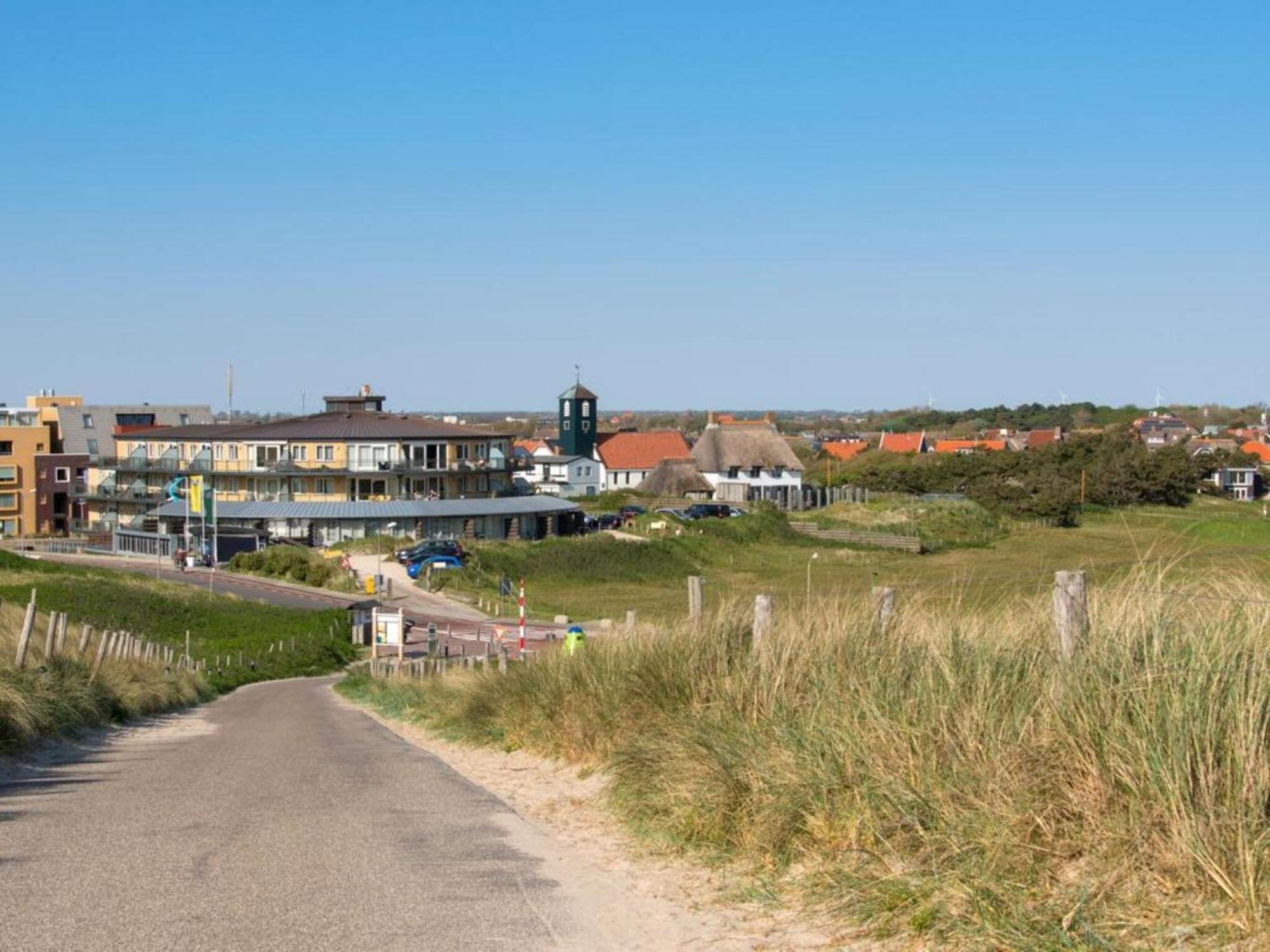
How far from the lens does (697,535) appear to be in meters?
78.6

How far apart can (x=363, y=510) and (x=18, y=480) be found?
32.1 metres

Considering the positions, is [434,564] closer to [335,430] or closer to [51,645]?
[335,430]

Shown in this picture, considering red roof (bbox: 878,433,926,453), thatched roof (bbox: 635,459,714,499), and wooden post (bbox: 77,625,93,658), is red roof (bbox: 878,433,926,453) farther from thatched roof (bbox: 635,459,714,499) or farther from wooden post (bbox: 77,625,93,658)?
wooden post (bbox: 77,625,93,658)

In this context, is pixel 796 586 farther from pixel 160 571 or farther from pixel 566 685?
pixel 566 685

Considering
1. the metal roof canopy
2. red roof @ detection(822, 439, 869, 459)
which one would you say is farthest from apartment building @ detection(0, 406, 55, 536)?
red roof @ detection(822, 439, 869, 459)

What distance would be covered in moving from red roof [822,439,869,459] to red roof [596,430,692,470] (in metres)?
32.4

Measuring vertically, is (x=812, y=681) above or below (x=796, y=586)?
above

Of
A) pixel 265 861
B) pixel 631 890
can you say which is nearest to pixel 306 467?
pixel 265 861

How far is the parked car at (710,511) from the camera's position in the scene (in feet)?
291

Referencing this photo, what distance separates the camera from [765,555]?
75.6 metres

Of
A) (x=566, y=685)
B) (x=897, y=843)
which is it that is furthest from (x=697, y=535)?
(x=897, y=843)

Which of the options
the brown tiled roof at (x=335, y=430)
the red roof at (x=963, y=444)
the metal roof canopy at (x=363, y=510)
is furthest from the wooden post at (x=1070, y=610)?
the red roof at (x=963, y=444)

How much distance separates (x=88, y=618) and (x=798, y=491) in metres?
71.5

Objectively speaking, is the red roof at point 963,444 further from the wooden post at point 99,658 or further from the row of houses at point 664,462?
the wooden post at point 99,658
